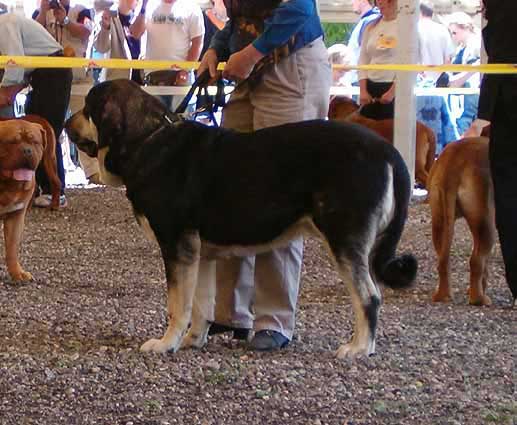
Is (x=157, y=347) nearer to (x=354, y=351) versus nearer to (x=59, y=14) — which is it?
(x=354, y=351)

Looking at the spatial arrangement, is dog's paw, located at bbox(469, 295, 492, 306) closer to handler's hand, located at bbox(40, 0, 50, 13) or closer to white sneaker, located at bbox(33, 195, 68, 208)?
white sneaker, located at bbox(33, 195, 68, 208)

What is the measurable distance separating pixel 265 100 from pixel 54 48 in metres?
6.73

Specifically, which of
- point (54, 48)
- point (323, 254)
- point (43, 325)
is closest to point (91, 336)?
point (43, 325)

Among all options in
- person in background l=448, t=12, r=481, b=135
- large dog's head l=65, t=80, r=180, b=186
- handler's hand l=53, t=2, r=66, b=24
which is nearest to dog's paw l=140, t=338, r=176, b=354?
large dog's head l=65, t=80, r=180, b=186

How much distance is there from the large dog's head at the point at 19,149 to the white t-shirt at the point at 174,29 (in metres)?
4.62

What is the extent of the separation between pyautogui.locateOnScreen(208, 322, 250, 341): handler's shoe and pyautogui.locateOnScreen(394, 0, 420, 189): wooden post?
7.37 m

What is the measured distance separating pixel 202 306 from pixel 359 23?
378 inches

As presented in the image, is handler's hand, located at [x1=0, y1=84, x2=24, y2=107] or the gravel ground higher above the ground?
the gravel ground

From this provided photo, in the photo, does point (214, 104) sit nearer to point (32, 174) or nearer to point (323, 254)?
point (32, 174)

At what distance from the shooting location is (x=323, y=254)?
29.7 ft

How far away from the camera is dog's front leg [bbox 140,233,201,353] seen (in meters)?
5.17

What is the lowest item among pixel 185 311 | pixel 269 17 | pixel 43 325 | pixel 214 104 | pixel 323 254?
pixel 323 254

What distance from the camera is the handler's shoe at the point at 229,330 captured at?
Answer: 5.66 m

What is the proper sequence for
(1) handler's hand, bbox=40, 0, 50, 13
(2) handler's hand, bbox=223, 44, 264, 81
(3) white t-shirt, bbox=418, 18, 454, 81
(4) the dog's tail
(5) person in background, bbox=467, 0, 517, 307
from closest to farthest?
1. (4) the dog's tail
2. (2) handler's hand, bbox=223, 44, 264, 81
3. (5) person in background, bbox=467, 0, 517, 307
4. (1) handler's hand, bbox=40, 0, 50, 13
5. (3) white t-shirt, bbox=418, 18, 454, 81
